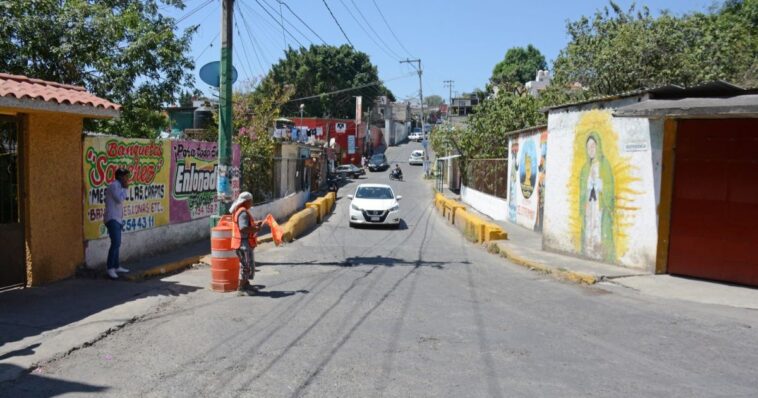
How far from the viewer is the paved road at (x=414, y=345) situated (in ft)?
16.8

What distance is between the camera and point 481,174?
97.0 feet

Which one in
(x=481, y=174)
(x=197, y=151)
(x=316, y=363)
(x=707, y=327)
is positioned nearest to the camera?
(x=316, y=363)

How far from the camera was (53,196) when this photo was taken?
880 centimetres

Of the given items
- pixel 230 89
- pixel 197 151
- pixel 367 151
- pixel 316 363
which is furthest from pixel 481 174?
pixel 367 151

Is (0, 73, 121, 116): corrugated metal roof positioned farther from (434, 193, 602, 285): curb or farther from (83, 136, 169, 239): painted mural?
(434, 193, 602, 285): curb

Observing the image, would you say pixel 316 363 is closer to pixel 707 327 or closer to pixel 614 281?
pixel 707 327

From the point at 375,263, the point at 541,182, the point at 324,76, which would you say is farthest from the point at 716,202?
the point at 324,76

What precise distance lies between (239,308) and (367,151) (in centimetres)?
7178

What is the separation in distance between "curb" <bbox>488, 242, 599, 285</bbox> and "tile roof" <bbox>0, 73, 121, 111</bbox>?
7.95 m

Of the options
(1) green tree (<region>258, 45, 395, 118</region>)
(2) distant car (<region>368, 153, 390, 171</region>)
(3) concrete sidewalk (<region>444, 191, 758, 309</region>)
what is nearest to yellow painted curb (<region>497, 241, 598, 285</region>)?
(3) concrete sidewalk (<region>444, 191, 758, 309</region>)

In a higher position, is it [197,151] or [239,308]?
[197,151]

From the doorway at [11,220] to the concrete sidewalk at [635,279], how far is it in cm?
868

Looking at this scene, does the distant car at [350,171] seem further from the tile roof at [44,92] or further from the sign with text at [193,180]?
the tile roof at [44,92]

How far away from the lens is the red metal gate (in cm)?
984
